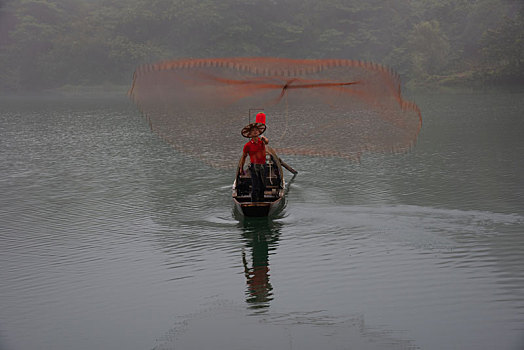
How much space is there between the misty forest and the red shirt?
59.1m

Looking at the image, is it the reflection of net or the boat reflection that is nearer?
the boat reflection

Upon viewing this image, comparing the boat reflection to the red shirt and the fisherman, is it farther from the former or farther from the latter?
the red shirt

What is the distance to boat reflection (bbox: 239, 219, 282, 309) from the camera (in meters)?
10.2

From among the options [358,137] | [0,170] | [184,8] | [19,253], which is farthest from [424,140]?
[184,8]

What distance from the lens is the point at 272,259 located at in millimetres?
12047

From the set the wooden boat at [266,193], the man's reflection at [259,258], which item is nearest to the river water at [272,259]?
the man's reflection at [259,258]

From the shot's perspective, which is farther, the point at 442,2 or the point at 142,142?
the point at 442,2

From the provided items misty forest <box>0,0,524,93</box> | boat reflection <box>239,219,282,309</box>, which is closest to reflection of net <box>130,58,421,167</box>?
boat reflection <box>239,219,282,309</box>

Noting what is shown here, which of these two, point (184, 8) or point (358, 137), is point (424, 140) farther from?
point (184, 8)

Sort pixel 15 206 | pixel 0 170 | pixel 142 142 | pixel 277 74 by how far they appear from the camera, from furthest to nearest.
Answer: pixel 142 142
pixel 0 170
pixel 15 206
pixel 277 74

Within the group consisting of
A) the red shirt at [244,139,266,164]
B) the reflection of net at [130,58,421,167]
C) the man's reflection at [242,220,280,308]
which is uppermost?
the reflection of net at [130,58,421,167]

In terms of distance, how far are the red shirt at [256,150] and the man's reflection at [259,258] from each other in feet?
4.42

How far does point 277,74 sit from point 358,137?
14.3 ft

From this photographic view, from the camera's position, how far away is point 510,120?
33.1 m
